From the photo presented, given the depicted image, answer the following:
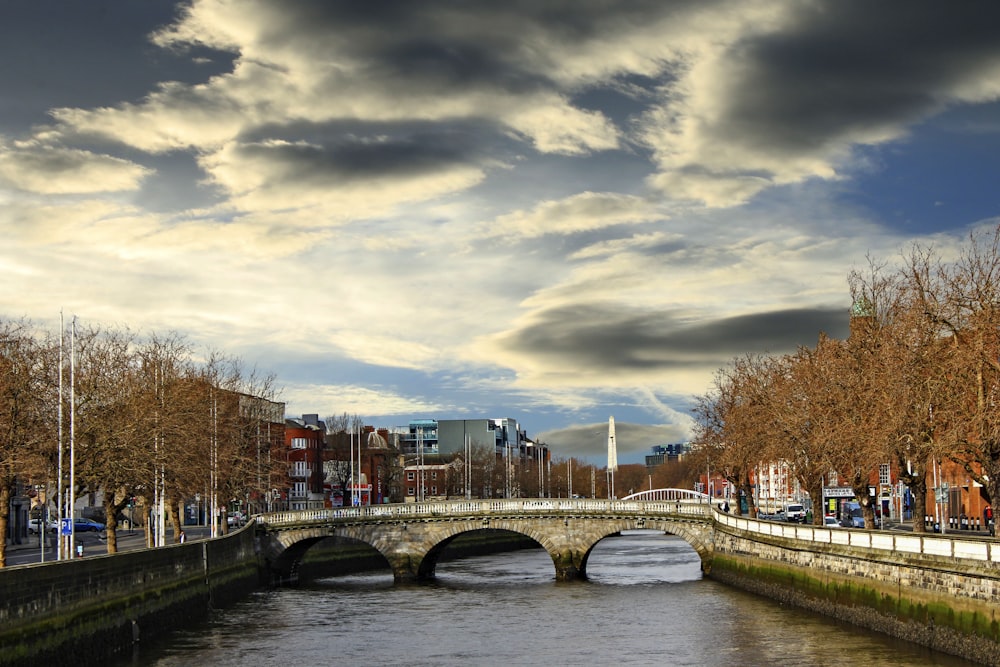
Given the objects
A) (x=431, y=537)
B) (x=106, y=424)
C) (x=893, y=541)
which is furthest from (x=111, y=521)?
Answer: (x=893, y=541)

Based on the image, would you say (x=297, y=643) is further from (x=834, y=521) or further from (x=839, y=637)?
(x=834, y=521)

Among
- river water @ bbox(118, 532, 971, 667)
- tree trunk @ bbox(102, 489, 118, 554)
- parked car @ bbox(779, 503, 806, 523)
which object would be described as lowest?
river water @ bbox(118, 532, 971, 667)

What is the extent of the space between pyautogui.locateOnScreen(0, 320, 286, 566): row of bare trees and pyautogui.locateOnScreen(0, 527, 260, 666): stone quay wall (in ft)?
15.8

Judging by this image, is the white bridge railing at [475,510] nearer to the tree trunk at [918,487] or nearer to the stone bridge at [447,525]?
the stone bridge at [447,525]

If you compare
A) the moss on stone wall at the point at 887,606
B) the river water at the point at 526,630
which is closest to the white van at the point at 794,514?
the river water at the point at 526,630

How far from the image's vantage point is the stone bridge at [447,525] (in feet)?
302

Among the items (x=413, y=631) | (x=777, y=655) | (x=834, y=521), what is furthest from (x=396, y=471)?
(x=777, y=655)

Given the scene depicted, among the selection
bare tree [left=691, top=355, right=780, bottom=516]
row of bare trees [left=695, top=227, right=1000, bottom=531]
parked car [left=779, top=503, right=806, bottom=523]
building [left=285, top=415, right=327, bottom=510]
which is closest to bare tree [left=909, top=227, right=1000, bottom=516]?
row of bare trees [left=695, top=227, right=1000, bottom=531]

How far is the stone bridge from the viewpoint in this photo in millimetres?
92125

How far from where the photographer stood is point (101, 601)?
49312 millimetres

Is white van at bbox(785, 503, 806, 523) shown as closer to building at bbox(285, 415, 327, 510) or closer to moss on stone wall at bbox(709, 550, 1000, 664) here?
moss on stone wall at bbox(709, 550, 1000, 664)

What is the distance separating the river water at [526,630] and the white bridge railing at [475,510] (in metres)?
6.19

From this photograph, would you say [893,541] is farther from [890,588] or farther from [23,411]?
[23,411]

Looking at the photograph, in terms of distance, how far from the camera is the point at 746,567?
248 ft
